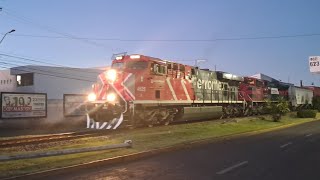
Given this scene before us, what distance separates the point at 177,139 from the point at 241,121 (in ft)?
44.4

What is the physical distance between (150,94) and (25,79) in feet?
74.0

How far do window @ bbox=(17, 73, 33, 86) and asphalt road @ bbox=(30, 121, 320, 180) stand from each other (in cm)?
2944

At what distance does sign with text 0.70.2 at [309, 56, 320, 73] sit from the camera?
63.2 metres

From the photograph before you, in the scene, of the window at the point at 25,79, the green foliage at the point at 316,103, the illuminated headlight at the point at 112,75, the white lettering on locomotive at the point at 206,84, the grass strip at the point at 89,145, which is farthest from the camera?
the green foliage at the point at 316,103

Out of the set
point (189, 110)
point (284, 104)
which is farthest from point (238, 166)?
point (284, 104)

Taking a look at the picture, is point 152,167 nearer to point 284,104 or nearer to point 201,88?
point 201,88

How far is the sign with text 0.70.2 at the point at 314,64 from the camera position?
207ft

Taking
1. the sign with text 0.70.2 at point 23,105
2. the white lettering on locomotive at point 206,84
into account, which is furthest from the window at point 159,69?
the sign with text 0.70.2 at point 23,105

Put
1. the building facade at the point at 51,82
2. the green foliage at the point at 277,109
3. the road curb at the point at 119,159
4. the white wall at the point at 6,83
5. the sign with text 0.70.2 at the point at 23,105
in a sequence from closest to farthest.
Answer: the road curb at the point at 119,159 → the sign with text 0.70.2 at the point at 23,105 → the green foliage at the point at 277,109 → the building facade at the point at 51,82 → the white wall at the point at 6,83

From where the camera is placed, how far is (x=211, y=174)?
10.6 metres

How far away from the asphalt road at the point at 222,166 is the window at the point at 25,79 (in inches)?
1159

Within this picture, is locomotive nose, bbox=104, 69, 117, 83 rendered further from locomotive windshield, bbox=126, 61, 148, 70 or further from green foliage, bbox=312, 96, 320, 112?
green foliage, bbox=312, 96, 320, 112

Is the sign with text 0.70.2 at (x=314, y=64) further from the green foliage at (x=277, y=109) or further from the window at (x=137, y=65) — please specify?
the window at (x=137, y=65)

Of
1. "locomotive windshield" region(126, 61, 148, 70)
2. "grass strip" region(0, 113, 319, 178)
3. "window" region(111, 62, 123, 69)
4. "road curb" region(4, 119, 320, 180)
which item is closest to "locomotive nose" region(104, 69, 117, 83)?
"window" region(111, 62, 123, 69)
